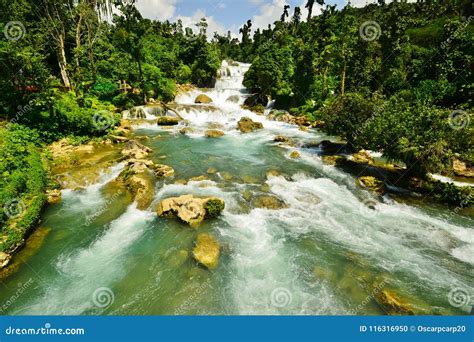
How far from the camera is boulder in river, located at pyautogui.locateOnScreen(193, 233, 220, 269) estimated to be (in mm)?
9413

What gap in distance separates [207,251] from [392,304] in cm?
622

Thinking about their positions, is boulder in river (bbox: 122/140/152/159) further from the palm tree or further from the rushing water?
the palm tree

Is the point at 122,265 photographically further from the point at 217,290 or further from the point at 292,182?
the point at 292,182

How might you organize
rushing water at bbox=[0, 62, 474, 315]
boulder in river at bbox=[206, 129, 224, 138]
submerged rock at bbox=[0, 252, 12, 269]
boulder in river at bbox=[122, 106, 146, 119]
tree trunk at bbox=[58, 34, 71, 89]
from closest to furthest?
rushing water at bbox=[0, 62, 474, 315], submerged rock at bbox=[0, 252, 12, 269], tree trunk at bbox=[58, 34, 71, 89], boulder in river at bbox=[206, 129, 224, 138], boulder in river at bbox=[122, 106, 146, 119]

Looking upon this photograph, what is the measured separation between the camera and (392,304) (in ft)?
25.3

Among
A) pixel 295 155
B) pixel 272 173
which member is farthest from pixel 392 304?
pixel 295 155

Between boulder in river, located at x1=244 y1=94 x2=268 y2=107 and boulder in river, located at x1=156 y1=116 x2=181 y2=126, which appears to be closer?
boulder in river, located at x1=156 y1=116 x2=181 y2=126

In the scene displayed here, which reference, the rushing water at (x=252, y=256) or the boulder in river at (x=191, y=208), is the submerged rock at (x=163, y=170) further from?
the boulder in river at (x=191, y=208)

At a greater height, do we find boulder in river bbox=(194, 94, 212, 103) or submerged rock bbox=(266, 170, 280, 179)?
boulder in river bbox=(194, 94, 212, 103)

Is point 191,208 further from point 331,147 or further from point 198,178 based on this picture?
point 331,147

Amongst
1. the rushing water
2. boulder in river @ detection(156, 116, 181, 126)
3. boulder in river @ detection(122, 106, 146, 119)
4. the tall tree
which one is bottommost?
the rushing water

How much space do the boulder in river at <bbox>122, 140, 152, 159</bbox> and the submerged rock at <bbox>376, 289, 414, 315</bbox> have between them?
637 inches

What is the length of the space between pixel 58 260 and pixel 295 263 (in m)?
8.82

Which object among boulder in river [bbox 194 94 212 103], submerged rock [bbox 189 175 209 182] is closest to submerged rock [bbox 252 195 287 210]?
submerged rock [bbox 189 175 209 182]
